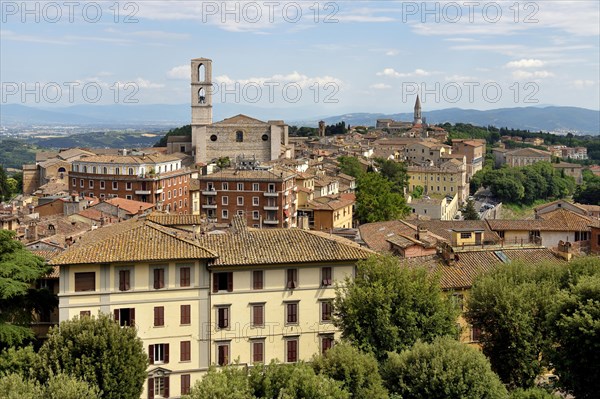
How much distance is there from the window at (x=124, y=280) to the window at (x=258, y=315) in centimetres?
430

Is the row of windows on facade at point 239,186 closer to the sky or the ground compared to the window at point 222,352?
closer to the sky

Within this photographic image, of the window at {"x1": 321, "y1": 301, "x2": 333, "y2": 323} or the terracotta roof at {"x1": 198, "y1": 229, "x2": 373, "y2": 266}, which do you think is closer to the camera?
the terracotta roof at {"x1": 198, "y1": 229, "x2": 373, "y2": 266}

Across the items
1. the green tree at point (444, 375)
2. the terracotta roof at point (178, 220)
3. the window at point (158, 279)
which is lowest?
the green tree at point (444, 375)

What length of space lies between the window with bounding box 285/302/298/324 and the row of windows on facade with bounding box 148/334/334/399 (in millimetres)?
623

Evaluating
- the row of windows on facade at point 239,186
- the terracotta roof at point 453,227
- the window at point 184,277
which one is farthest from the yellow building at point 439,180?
the window at point 184,277

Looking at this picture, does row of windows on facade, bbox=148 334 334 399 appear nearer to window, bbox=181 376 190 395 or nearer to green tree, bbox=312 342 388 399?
window, bbox=181 376 190 395

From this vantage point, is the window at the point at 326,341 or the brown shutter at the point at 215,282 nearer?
the brown shutter at the point at 215,282

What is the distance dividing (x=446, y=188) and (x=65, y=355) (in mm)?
84367

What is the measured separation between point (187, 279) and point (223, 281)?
124 centimetres

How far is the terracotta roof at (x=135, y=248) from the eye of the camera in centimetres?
2589

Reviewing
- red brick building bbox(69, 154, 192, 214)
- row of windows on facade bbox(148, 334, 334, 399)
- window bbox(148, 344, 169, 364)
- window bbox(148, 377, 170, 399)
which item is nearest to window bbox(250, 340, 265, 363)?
row of windows on facade bbox(148, 334, 334, 399)

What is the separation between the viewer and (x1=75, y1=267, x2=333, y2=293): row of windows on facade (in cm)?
2606

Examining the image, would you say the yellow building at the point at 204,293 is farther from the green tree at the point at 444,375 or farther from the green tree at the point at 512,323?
the green tree at the point at 444,375

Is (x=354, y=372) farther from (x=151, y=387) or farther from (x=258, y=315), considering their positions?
(x=151, y=387)
